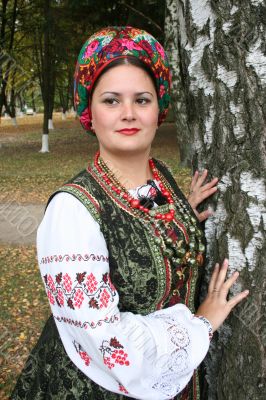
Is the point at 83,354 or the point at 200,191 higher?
the point at 200,191

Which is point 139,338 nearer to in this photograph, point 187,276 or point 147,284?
point 147,284

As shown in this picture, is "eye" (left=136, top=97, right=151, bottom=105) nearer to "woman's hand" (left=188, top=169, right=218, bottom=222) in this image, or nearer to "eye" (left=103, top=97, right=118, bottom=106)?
"eye" (left=103, top=97, right=118, bottom=106)

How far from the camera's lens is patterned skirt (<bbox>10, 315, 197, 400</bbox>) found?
1690 mm

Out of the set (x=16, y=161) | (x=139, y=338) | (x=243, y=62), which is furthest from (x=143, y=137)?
(x=16, y=161)

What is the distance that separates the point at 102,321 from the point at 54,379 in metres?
0.50

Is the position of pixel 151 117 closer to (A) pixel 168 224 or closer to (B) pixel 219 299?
(A) pixel 168 224

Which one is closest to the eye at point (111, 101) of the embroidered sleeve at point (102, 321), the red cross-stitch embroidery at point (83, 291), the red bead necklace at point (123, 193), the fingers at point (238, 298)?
the red bead necklace at point (123, 193)

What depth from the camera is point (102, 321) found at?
4.75 feet

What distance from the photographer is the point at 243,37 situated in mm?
1604

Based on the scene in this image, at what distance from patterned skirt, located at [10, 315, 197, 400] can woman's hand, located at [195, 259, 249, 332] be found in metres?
0.38

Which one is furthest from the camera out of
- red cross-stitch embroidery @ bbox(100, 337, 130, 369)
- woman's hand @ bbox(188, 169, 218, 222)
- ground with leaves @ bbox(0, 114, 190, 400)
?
ground with leaves @ bbox(0, 114, 190, 400)

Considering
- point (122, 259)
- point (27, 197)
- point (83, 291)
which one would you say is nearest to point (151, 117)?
point (122, 259)

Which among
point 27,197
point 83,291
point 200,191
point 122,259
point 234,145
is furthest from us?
point 27,197

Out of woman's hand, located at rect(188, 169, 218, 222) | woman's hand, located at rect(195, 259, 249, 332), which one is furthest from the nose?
woman's hand, located at rect(195, 259, 249, 332)
